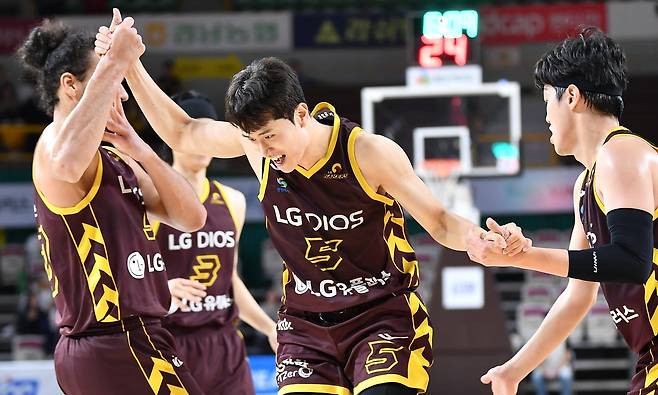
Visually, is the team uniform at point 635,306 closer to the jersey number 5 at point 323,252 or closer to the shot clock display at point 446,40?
the jersey number 5 at point 323,252

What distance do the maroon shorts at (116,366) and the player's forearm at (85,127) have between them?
62 centimetres

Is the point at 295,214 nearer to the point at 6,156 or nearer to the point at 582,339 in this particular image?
the point at 582,339

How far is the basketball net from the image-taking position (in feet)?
36.7

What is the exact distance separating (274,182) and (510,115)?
834cm

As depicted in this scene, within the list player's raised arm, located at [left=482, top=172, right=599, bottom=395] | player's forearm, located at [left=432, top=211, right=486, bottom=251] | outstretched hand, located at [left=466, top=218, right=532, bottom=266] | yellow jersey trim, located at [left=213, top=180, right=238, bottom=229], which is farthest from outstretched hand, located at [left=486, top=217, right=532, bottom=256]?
yellow jersey trim, located at [left=213, top=180, right=238, bottom=229]

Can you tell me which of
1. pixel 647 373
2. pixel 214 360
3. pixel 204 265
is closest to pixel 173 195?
pixel 204 265

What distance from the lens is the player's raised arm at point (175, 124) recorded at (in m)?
4.13

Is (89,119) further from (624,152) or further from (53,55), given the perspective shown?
(624,152)

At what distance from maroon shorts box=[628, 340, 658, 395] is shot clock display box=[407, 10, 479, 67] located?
27.1ft

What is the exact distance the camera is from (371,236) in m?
3.77

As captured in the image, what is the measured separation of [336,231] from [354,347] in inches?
17.0

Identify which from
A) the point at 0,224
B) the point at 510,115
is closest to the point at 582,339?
the point at 510,115

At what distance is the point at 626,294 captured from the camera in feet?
11.6

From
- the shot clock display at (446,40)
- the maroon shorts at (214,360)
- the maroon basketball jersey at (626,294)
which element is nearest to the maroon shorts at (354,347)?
the maroon basketball jersey at (626,294)
